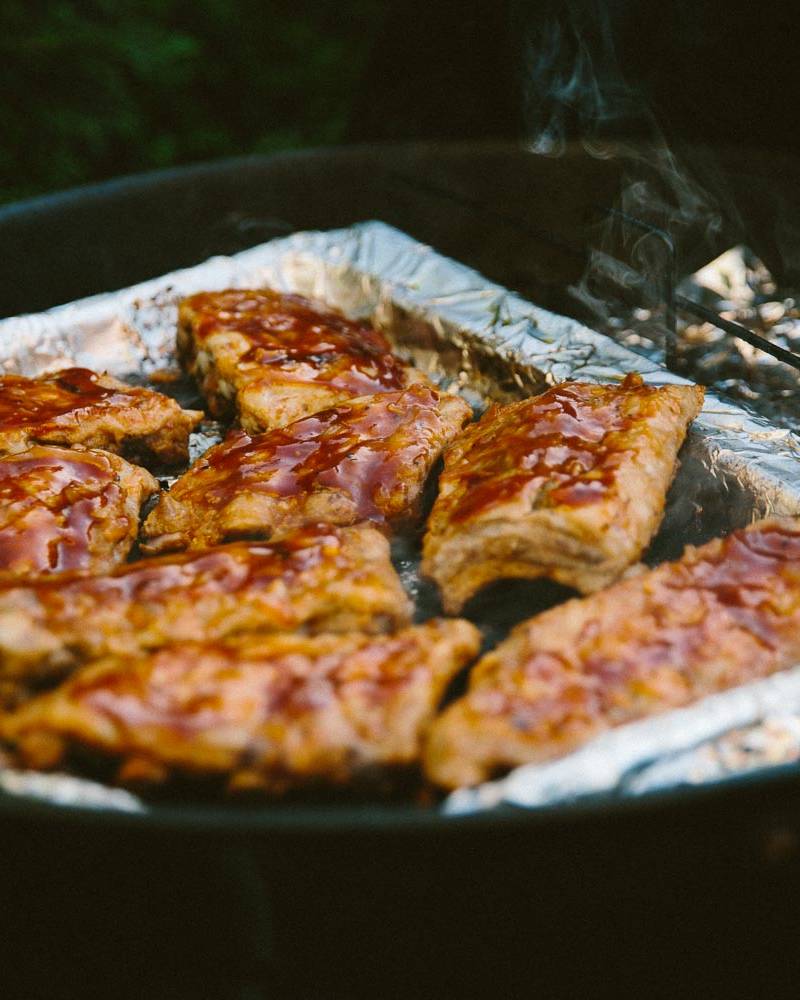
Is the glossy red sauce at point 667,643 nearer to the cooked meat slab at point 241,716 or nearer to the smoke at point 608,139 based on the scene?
the cooked meat slab at point 241,716

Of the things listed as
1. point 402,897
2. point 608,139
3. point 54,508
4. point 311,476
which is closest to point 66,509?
point 54,508

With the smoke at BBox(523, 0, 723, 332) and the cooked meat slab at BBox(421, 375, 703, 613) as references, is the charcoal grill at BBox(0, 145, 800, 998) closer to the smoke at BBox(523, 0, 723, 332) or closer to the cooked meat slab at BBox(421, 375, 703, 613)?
the cooked meat slab at BBox(421, 375, 703, 613)

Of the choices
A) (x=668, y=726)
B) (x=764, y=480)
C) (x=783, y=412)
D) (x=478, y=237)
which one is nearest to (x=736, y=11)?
(x=478, y=237)

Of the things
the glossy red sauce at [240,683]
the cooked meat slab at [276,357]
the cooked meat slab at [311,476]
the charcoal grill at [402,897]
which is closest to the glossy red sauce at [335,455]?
the cooked meat slab at [311,476]

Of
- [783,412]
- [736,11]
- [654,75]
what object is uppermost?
[736,11]

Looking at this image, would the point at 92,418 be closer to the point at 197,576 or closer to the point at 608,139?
the point at 197,576

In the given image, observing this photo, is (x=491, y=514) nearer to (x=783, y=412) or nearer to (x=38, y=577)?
(x=38, y=577)
